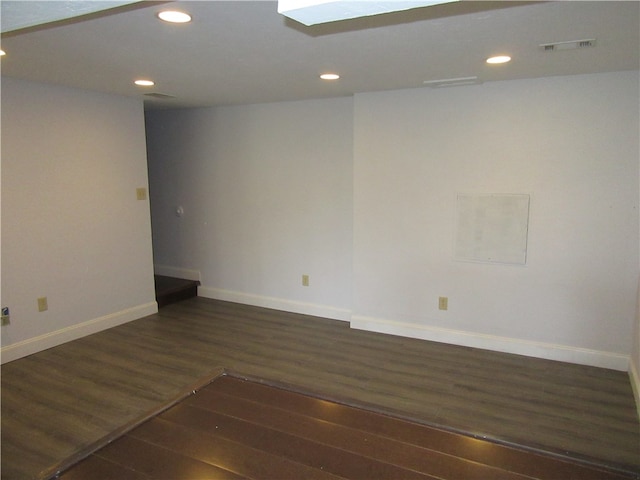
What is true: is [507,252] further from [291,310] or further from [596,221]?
[291,310]

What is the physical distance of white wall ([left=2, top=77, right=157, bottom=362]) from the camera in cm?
363

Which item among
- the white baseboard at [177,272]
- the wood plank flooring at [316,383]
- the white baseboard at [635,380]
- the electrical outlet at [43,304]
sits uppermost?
the electrical outlet at [43,304]

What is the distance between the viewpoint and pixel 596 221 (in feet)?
11.2

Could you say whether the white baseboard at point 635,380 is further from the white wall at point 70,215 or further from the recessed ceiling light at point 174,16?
the white wall at point 70,215

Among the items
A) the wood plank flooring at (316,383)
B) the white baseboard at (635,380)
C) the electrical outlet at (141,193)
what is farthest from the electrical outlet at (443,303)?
the electrical outlet at (141,193)

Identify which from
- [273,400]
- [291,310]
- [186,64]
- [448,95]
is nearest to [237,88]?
[186,64]

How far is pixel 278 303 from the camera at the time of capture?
510cm

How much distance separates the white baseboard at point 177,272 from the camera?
5.73 m

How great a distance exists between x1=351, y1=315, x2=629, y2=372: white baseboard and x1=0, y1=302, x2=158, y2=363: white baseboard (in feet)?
7.38

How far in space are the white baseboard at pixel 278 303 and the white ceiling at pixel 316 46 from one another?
226cm

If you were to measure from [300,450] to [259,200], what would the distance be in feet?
11.7

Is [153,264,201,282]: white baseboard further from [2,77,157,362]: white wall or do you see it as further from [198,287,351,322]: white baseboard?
[2,77,157,362]: white wall

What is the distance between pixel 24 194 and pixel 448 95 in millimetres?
3575

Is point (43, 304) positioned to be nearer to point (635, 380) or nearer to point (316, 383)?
point (316, 383)
